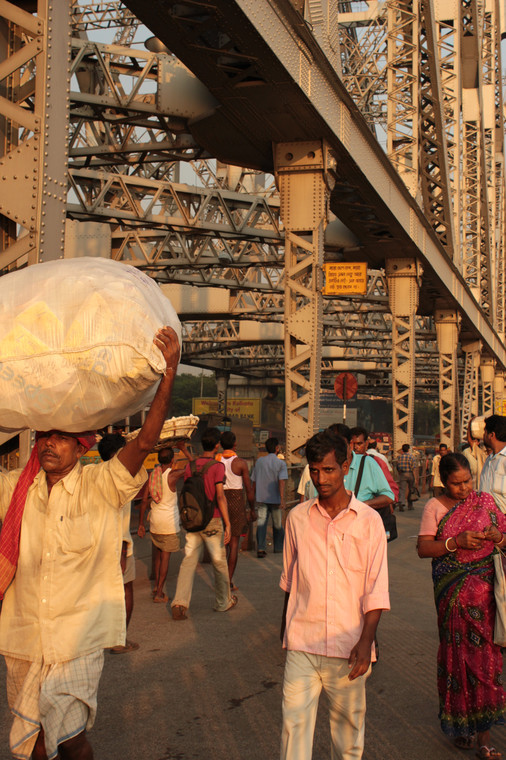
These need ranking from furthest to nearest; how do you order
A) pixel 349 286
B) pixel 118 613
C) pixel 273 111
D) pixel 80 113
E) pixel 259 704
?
pixel 349 286, pixel 80 113, pixel 273 111, pixel 259 704, pixel 118 613

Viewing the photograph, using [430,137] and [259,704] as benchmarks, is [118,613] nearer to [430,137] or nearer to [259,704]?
[259,704]

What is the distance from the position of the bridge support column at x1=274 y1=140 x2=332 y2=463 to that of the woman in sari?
7.21m

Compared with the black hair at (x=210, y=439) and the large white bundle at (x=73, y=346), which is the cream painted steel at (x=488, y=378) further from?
the large white bundle at (x=73, y=346)

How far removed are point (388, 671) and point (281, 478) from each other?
592 centimetres

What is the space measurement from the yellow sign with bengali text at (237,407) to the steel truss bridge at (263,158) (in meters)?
40.4

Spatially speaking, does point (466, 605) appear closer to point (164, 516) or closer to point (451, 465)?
point (451, 465)

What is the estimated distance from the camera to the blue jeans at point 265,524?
479 inches

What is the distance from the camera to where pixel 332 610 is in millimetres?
3719

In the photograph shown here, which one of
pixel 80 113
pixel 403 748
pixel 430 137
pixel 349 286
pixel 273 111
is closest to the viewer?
pixel 403 748

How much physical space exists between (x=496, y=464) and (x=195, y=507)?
120 inches

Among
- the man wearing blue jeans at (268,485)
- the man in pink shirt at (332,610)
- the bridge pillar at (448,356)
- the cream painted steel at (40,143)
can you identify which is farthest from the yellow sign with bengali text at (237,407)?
the man in pink shirt at (332,610)

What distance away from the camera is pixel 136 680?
588 centimetres

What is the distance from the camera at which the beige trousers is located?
3.59 m

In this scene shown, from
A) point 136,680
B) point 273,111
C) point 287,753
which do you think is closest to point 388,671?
point 136,680
